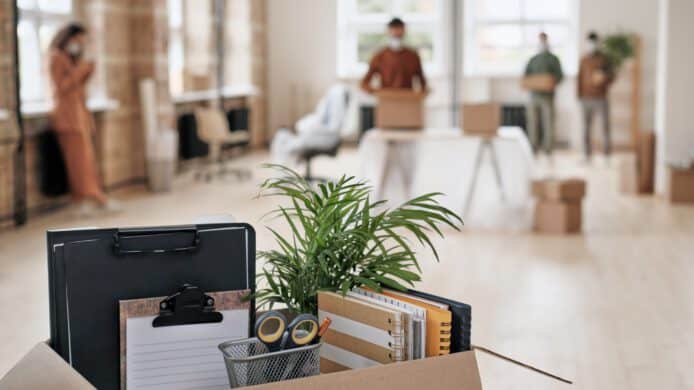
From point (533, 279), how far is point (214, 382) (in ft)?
12.8

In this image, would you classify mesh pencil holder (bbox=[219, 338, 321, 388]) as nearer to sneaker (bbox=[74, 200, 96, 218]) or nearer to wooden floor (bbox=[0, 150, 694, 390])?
wooden floor (bbox=[0, 150, 694, 390])

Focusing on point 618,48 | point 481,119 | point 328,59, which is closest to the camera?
point 481,119

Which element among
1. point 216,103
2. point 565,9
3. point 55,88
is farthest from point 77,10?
point 565,9

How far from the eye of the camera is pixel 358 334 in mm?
2201

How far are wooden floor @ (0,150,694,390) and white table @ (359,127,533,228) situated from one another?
581 mm

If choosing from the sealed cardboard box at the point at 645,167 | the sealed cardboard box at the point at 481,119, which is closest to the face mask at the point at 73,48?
the sealed cardboard box at the point at 481,119

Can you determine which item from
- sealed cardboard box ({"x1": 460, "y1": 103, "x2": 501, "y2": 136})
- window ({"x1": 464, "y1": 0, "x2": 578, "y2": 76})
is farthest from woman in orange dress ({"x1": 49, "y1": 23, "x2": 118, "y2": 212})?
window ({"x1": 464, "y1": 0, "x2": 578, "y2": 76})

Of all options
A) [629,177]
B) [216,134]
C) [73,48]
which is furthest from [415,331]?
[216,134]

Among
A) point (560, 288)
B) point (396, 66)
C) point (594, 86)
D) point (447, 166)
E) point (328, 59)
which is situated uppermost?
point (328, 59)

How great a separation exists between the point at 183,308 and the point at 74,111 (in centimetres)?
630

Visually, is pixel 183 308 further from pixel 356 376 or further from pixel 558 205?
pixel 558 205

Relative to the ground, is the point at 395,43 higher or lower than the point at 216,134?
higher

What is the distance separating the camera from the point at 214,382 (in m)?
2.26

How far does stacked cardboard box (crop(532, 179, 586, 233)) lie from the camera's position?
7.34 m
